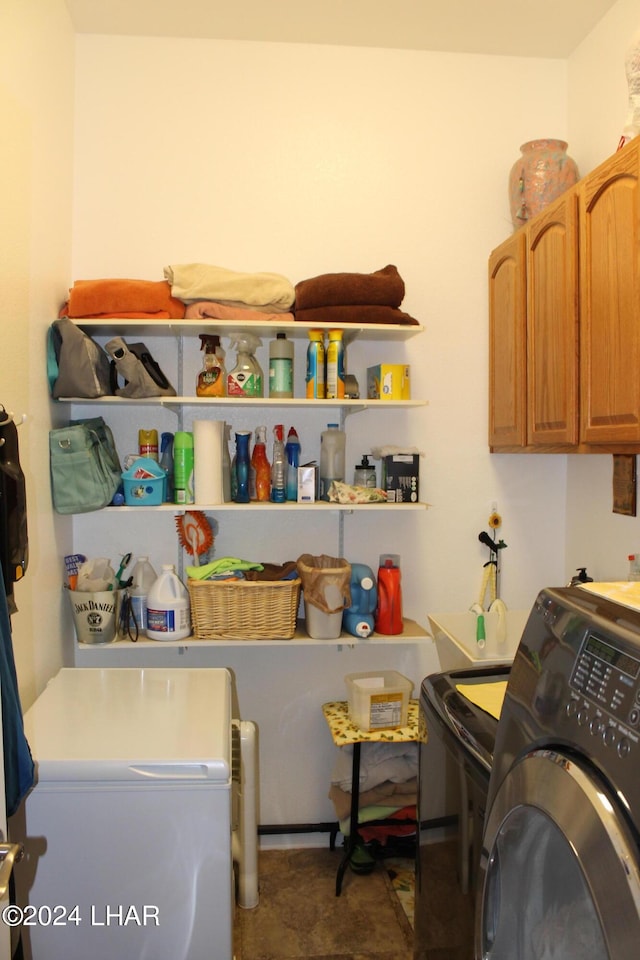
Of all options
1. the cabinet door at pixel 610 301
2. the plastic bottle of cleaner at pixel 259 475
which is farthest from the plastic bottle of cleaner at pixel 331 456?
the cabinet door at pixel 610 301

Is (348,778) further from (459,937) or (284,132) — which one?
(284,132)

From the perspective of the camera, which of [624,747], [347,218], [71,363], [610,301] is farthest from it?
[347,218]

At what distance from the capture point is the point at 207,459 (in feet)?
7.59

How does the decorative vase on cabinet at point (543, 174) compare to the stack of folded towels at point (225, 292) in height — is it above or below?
above

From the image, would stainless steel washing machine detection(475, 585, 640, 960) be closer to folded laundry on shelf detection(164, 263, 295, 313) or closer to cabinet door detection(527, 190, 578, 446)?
cabinet door detection(527, 190, 578, 446)

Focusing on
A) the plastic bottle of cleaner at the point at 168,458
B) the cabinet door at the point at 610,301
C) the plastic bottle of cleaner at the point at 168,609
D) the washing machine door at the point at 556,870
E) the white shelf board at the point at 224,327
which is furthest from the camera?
the plastic bottle of cleaner at the point at 168,458

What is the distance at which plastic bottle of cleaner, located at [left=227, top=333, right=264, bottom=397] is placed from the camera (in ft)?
7.57

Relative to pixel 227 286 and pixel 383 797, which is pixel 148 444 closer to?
pixel 227 286

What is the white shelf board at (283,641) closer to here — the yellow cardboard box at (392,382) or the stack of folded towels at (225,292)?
the yellow cardboard box at (392,382)

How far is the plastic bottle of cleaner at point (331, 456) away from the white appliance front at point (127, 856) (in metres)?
1.12

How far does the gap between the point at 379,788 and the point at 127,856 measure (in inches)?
44.8

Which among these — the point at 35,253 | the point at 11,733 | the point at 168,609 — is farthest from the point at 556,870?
the point at 35,253

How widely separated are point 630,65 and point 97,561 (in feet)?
7.12

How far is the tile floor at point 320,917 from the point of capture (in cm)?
210
